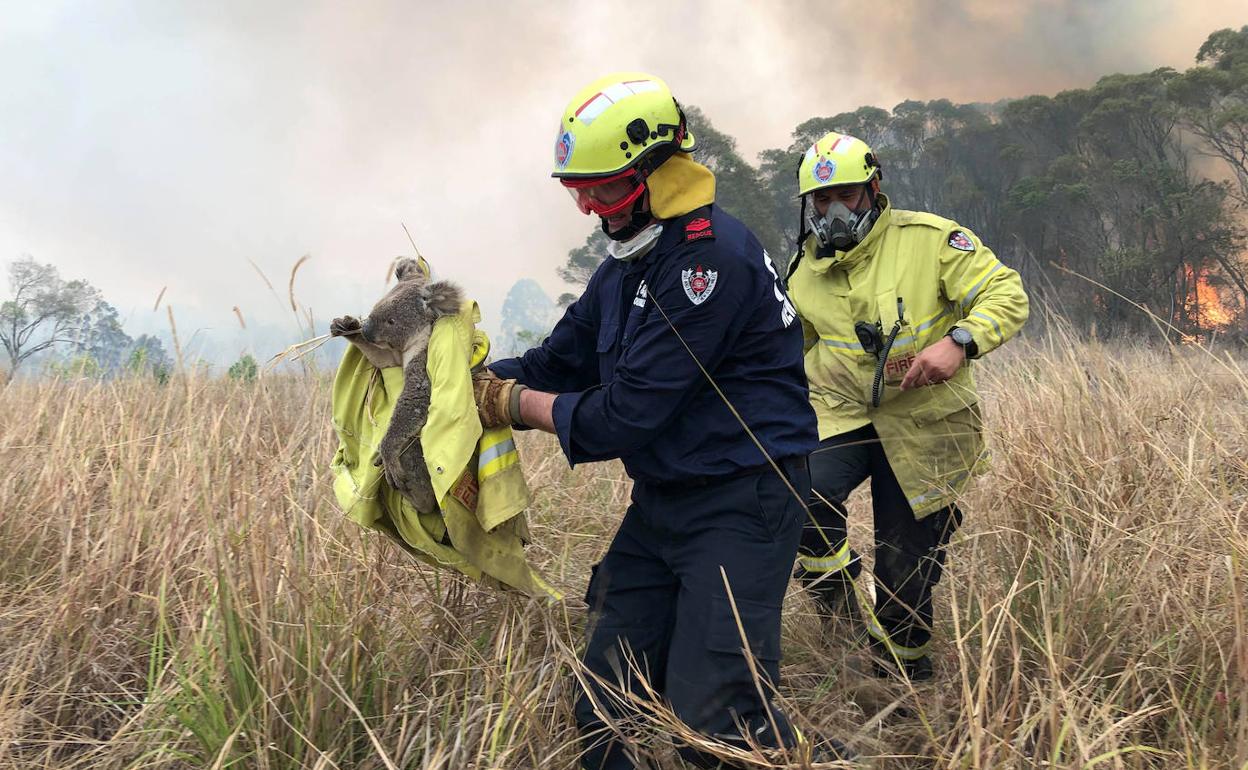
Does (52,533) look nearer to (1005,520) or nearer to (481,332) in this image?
(481,332)

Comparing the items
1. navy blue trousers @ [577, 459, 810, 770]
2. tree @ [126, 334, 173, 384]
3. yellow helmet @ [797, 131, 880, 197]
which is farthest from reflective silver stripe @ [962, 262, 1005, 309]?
tree @ [126, 334, 173, 384]

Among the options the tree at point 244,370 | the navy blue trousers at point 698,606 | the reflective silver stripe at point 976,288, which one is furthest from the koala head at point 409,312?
the tree at point 244,370

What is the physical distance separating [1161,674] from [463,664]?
2.02 metres

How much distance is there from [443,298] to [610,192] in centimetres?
57

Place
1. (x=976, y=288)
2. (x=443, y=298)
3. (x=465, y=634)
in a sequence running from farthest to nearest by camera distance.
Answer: (x=976, y=288) → (x=465, y=634) → (x=443, y=298)

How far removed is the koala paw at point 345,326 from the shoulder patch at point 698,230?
93 cm

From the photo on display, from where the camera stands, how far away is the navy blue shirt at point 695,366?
2258 millimetres

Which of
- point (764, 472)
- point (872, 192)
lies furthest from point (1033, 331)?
point (764, 472)

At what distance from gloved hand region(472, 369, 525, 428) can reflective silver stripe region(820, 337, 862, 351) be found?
1649 millimetres

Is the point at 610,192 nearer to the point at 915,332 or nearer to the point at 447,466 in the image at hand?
the point at 447,466

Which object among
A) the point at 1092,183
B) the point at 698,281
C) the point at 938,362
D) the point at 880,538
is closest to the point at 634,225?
the point at 698,281

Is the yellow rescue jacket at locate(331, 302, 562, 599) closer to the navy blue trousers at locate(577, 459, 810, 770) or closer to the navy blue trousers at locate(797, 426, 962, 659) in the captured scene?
the navy blue trousers at locate(577, 459, 810, 770)

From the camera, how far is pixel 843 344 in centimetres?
354

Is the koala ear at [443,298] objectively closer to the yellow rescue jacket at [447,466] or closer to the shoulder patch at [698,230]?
the yellow rescue jacket at [447,466]
